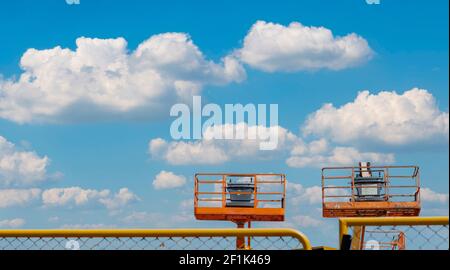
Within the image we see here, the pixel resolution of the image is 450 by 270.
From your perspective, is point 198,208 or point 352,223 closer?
point 352,223

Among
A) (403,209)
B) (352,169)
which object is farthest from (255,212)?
(403,209)

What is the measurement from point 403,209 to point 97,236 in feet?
78.6

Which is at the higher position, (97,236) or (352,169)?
(352,169)

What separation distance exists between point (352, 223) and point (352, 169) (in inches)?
883

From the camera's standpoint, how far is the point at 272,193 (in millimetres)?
28328
